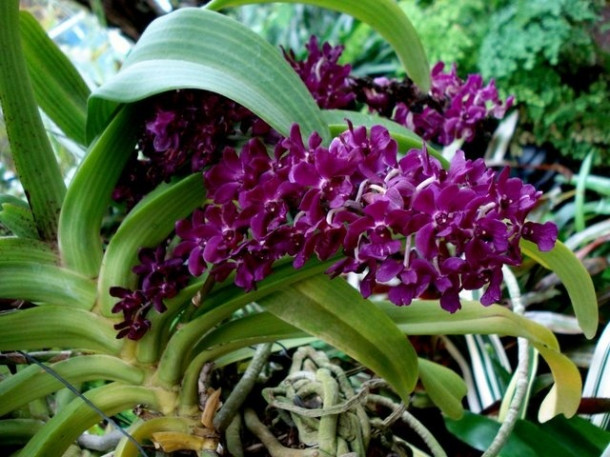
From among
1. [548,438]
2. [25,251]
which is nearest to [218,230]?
[25,251]

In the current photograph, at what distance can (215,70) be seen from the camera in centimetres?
47

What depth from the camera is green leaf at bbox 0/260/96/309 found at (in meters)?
0.52

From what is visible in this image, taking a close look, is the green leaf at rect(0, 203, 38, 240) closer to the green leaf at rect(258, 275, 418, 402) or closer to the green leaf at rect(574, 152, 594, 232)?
the green leaf at rect(258, 275, 418, 402)

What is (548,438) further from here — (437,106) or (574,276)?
(437,106)

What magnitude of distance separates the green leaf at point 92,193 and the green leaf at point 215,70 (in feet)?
0.13

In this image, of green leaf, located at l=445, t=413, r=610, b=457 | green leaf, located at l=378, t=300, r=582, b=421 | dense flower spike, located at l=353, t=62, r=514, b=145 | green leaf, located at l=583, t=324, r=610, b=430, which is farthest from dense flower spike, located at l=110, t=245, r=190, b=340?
green leaf, located at l=583, t=324, r=610, b=430

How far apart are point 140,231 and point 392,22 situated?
346 millimetres

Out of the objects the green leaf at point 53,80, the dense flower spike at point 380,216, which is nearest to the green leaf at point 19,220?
the green leaf at point 53,80

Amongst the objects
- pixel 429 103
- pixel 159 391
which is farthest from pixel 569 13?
pixel 159 391

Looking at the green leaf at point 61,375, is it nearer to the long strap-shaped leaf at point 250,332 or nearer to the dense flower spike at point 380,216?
the long strap-shaped leaf at point 250,332

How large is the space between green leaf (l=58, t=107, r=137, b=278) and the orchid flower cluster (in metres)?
0.04

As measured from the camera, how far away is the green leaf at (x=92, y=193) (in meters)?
0.53

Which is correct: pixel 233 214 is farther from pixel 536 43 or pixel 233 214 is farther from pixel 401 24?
pixel 536 43

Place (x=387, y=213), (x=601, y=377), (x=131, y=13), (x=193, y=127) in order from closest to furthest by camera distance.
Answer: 1. (x=387, y=213)
2. (x=193, y=127)
3. (x=601, y=377)
4. (x=131, y=13)
